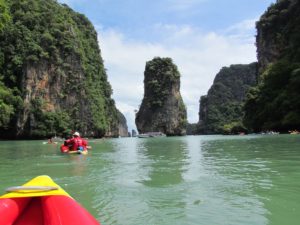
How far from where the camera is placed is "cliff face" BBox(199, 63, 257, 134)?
132 metres

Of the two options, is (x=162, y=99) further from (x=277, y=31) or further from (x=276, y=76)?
(x=276, y=76)

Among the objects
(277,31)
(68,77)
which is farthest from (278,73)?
(68,77)

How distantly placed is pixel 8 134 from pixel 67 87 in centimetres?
1329

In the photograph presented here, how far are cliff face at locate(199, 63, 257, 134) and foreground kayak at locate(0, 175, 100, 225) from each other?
395ft

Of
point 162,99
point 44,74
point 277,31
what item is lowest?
point 44,74

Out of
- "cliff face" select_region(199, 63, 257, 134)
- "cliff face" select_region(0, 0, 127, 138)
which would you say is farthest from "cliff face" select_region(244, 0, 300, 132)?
"cliff face" select_region(199, 63, 257, 134)

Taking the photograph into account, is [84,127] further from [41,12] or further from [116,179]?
[116,179]

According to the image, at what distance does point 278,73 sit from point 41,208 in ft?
171

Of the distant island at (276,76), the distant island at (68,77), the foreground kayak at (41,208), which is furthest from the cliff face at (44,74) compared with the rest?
the foreground kayak at (41,208)

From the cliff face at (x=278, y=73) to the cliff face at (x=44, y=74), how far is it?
28.3 m

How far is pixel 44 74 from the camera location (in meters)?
62.5

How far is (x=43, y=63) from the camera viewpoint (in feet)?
204

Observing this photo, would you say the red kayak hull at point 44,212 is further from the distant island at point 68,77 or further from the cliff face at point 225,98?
the cliff face at point 225,98

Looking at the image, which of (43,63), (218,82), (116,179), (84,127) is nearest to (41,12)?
(43,63)
